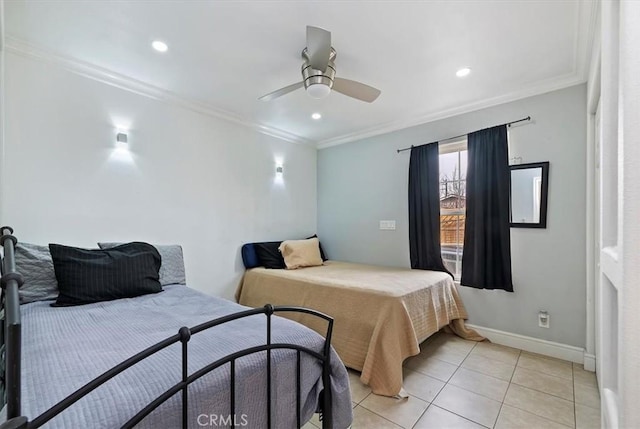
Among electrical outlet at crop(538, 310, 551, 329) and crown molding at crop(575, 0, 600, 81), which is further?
electrical outlet at crop(538, 310, 551, 329)

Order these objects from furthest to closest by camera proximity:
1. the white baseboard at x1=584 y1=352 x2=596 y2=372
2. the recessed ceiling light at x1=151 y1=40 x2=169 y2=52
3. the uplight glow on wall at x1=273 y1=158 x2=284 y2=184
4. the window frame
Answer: the uplight glow on wall at x1=273 y1=158 x2=284 y2=184 → the window frame → the white baseboard at x1=584 y1=352 x2=596 y2=372 → the recessed ceiling light at x1=151 y1=40 x2=169 y2=52

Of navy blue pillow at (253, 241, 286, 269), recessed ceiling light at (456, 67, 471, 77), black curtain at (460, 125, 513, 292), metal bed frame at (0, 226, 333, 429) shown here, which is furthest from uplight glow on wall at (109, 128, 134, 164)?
black curtain at (460, 125, 513, 292)

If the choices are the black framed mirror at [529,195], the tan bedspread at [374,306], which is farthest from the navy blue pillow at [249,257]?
the black framed mirror at [529,195]

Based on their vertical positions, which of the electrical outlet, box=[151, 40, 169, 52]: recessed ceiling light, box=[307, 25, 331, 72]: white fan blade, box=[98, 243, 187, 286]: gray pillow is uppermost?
box=[151, 40, 169, 52]: recessed ceiling light

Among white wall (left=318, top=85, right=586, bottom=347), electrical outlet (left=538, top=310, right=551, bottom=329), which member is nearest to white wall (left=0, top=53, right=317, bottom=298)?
white wall (left=318, top=85, right=586, bottom=347)

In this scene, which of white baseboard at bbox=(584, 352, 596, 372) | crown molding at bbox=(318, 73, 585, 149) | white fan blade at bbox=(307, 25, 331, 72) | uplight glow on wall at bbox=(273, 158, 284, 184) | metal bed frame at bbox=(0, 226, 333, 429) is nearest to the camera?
metal bed frame at bbox=(0, 226, 333, 429)

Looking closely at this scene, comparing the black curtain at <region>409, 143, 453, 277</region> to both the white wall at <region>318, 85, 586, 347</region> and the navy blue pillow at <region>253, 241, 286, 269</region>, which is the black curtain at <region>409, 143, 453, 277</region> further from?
the navy blue pillow at <region>253, 241, 286, 269</region>

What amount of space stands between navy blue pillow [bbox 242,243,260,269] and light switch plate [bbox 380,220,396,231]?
67.3 inches

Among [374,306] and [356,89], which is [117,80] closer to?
[356,89]

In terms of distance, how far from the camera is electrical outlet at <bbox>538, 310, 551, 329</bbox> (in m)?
2.61

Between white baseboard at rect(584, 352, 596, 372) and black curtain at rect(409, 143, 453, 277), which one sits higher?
black curtain at rect(409, 143, 453, 277)

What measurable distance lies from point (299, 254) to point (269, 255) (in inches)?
15.1

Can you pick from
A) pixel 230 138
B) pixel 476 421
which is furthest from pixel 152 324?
pixel 230 138

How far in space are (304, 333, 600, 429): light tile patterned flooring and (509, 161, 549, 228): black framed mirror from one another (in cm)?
126
